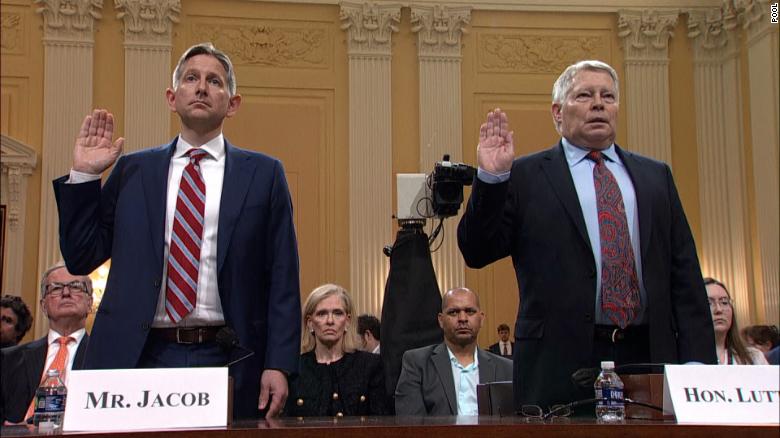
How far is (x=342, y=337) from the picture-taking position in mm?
4578

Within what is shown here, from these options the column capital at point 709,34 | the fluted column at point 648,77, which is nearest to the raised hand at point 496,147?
the fluted column at point 648,77

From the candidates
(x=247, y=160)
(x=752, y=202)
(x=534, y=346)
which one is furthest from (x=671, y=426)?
(x=752, y=202)

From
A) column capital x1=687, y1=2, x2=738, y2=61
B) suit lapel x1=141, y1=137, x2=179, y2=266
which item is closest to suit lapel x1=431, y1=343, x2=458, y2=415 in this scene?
suit lapel x1=141, y1=137, x2=179, y2=266

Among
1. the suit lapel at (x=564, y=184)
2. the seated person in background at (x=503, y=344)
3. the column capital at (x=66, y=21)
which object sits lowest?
the seated person in background at (x=503, y=344)

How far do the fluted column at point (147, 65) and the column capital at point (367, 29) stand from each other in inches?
77.6

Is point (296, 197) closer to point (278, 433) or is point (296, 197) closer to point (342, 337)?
point (342, 337)

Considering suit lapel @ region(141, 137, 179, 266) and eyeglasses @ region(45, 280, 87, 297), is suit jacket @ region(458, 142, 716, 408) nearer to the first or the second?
suit lapel @ region(141, 137, 179, 266)

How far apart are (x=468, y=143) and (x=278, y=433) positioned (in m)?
9.22

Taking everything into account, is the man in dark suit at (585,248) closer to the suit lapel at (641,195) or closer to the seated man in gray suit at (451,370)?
the suit lapel at (641,195)

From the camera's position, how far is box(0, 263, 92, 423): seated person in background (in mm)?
3900

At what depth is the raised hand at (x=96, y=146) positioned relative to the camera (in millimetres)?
2510

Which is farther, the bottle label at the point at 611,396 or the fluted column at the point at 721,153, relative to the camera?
the fluted column at the point at 721,153

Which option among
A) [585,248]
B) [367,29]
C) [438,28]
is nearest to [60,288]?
[585,248]

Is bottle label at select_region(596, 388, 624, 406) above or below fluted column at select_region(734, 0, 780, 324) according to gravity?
below
